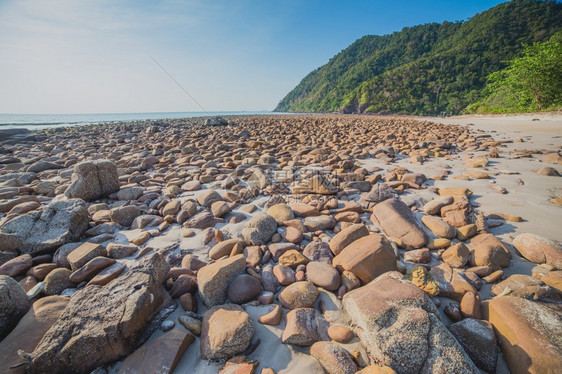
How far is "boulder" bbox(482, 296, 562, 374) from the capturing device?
1.14 m

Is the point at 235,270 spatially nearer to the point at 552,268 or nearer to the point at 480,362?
the point at 480,362

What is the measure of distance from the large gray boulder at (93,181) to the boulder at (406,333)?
408 centimetres

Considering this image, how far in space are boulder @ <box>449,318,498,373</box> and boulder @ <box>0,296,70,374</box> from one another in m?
2.40

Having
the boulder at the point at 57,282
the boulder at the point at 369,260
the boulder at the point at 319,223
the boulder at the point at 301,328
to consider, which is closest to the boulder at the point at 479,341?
the boulder at the point at 369,260

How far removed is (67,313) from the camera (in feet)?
4.42

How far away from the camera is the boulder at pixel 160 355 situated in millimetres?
1240

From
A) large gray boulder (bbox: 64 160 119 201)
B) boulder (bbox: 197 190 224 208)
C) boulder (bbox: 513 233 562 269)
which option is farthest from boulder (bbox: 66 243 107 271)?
boulder (bbox: 513 233 562 269)

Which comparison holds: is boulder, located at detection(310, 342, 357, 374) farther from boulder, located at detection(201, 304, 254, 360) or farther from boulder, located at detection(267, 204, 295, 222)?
boulder, located at detection(267, 204, 295, 222)

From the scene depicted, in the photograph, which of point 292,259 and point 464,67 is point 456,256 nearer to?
point 292,259

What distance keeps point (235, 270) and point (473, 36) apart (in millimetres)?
70117

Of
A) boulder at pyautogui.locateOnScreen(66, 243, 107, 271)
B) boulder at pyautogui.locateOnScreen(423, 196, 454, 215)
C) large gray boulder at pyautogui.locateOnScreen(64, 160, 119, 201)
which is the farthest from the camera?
large gray boulder at pyautogui.locateOnScreen(64, 160, 119, 201)

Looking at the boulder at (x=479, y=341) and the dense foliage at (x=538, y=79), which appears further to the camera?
the dense foliage at (x=538, y=79)

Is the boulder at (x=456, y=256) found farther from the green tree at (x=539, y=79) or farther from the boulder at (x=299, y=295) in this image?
the green tree at (x=539, y=79)

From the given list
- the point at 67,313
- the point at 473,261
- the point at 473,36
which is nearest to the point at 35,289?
the point at 67,313
